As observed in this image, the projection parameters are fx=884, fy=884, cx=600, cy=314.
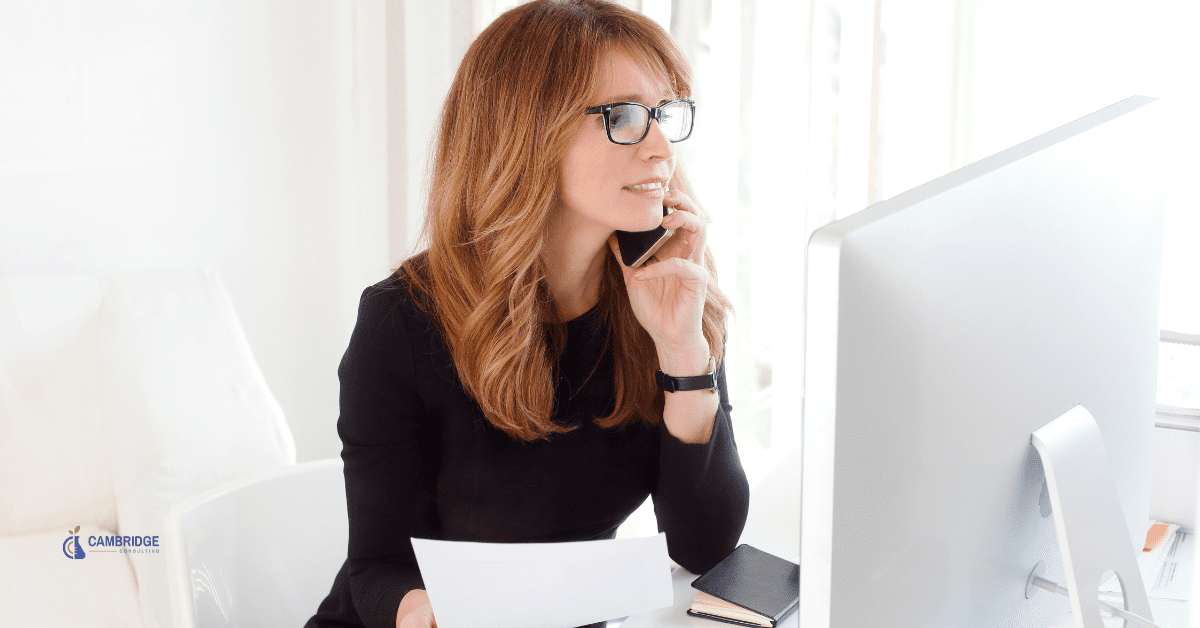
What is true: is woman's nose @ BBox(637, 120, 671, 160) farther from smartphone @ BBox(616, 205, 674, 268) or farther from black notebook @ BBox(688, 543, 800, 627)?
black notebook @ BBox(688, 543, 800, 627)

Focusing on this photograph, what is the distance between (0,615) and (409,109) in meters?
1.58

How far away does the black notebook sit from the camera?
2.97 ft

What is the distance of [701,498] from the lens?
3.84 feet

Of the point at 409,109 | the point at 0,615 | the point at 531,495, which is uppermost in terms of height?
the point at 409,109

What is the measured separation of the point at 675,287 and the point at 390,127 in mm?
1647

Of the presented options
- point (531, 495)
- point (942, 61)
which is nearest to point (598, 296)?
point (531, 495)

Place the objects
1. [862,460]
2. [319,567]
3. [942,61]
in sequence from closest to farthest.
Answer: [862,460] < [319,567] < [942,61]

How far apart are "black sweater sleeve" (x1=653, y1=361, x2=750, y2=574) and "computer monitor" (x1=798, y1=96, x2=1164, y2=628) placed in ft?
1.65

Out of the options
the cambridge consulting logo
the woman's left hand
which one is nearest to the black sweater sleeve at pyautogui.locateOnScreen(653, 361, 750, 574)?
the woman's left hand

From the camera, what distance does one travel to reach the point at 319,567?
129 centimetres

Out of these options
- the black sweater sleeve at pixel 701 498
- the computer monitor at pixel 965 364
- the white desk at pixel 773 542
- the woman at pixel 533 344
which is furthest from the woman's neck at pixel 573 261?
the computer monitor at pixel 965 364

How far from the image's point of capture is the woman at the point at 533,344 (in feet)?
3.69

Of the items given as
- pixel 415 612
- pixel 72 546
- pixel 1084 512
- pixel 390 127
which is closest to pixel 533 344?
pixel 415 612

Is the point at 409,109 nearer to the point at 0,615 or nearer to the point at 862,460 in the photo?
the point at 0,615
